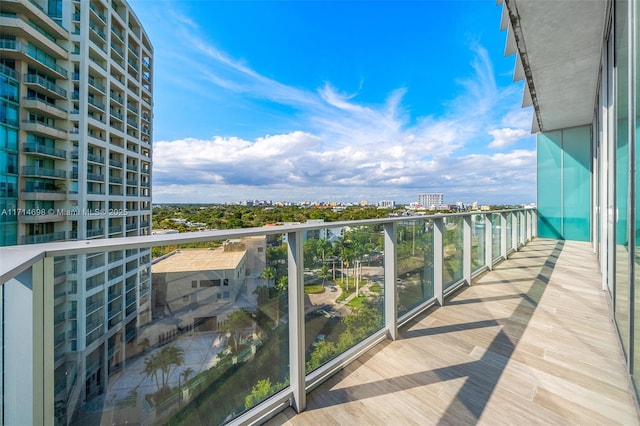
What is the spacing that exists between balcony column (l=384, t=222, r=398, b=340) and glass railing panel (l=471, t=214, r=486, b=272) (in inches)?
92.6

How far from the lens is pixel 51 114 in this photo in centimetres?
1694

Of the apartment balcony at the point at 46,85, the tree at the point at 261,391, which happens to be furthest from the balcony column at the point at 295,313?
the apartment balcony at the point at 46,85

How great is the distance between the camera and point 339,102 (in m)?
16.8

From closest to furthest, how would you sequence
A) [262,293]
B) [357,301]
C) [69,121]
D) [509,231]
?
[262,293]
[357,301]
[509,231]
[69,121]

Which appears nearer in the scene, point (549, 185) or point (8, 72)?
point (549, 185)

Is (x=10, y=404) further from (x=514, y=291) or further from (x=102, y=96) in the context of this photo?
(x=102, y=96)

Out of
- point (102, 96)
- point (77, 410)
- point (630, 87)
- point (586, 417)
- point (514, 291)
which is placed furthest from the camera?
point (102, 96)

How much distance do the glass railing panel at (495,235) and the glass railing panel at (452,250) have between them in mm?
1631

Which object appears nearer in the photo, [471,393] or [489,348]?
[471,393]

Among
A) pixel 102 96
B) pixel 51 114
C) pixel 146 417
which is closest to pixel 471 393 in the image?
pixel 146 417

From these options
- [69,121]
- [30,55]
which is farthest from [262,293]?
[69,121]

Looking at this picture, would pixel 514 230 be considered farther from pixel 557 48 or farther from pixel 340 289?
pixel 340 289

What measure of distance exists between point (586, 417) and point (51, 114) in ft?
88.3

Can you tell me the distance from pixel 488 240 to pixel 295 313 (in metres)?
4.61
